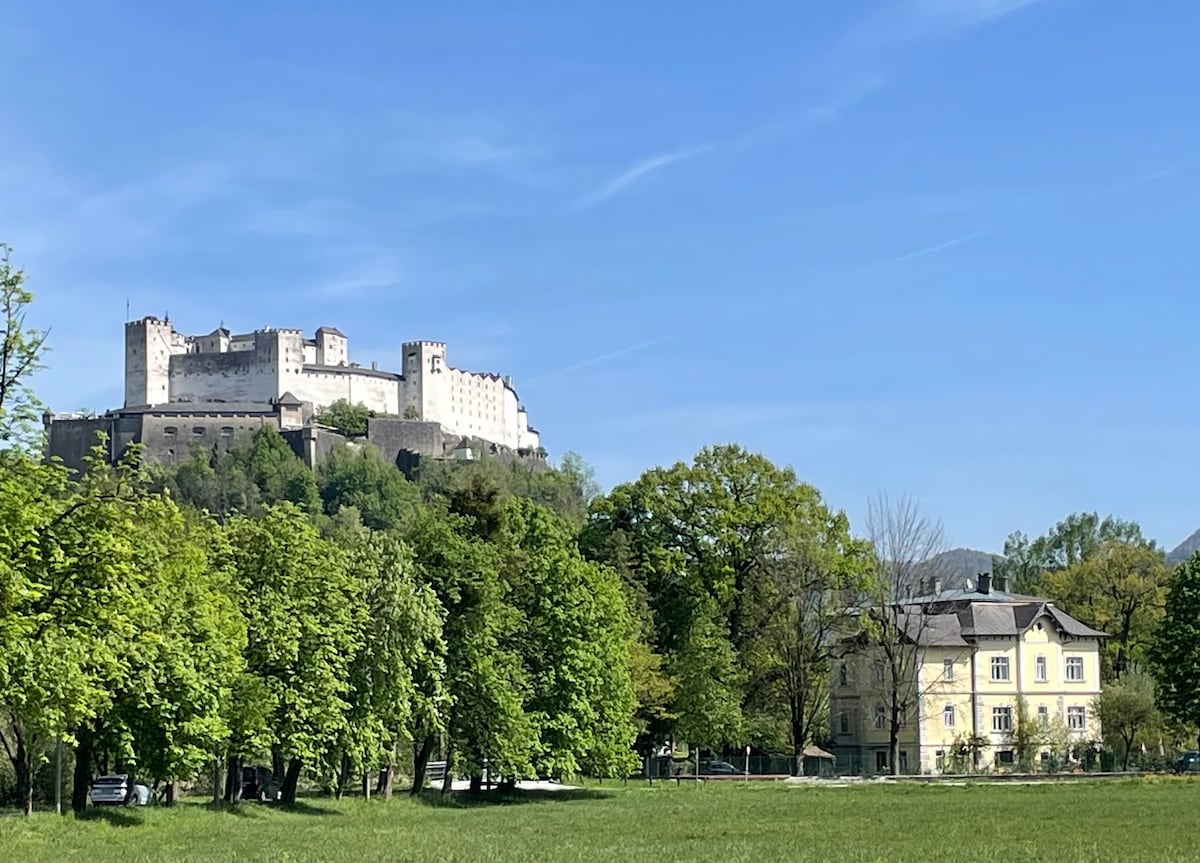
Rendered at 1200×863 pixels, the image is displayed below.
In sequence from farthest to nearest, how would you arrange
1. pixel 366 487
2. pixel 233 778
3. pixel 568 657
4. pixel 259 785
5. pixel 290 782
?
1. pixel 366 487
2. pixel 568 657
3. pixel 259 785
4. pixel 233 778
5. pixel 290 782

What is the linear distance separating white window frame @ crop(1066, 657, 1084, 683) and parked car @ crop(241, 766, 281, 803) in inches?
1796

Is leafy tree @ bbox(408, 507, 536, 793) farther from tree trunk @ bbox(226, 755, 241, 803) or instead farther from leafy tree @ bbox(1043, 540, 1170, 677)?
leafy tree @ bbox(1043, 540, 1170, 677)

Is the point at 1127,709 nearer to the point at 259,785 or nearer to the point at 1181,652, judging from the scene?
the point at 1181,652

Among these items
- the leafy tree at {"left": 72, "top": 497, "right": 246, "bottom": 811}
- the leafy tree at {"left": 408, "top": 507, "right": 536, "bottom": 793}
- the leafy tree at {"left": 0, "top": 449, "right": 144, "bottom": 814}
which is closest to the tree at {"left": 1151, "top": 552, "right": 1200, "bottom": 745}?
the leafy tree at {"left": 408, "top": 507, "right": 536, "bottom": 793}

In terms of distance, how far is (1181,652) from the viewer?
257ft

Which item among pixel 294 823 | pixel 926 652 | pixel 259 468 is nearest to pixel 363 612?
pixel 294 823

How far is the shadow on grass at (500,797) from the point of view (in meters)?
56.8

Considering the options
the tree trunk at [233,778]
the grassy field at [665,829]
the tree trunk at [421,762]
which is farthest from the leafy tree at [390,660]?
the tree trunk at [233,778]

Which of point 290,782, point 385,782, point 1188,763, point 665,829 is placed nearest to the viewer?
point 665,829

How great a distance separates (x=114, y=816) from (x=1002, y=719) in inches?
2283

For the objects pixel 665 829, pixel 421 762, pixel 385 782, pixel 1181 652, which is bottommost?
pixel 385 782

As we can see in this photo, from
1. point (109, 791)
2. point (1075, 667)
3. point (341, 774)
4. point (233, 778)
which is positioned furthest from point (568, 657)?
point (1075, 667)

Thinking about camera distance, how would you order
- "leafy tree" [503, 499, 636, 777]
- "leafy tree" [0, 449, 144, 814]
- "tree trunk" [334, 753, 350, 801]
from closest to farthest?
"leafy tree" [0, 449, 144, 814] < "tree trunk" [334, 753, 350, 801] < "leafy tree" [503, 499, 636, 777]

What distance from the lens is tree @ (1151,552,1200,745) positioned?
255 feet
